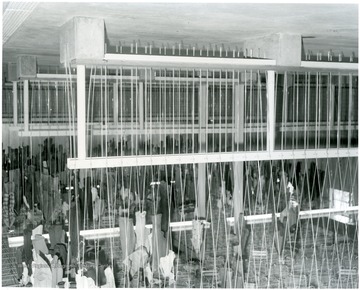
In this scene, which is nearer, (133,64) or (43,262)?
(133,64)

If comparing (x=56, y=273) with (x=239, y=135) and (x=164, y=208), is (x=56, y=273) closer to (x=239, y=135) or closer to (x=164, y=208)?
(x=164, y=208)

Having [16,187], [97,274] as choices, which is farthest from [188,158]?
[16,187]

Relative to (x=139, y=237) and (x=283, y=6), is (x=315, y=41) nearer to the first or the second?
(x=283, y=6)

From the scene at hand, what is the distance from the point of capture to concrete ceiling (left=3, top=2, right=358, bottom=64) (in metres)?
3.49

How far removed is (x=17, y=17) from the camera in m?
3.69

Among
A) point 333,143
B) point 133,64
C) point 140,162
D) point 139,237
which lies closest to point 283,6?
point 133,64

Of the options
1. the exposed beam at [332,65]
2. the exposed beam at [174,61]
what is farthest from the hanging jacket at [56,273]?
the exposed beam at [332,65]

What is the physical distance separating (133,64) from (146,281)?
6.71 ft

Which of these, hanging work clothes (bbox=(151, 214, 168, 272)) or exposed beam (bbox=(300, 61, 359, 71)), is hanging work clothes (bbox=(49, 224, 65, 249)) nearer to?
hanging work clothes (bbox=(151, 214, 168, 272))

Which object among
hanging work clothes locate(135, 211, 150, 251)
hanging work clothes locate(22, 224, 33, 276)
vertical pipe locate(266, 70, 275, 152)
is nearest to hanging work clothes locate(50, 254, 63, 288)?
hanging work clothes locate(22, 224, 33, 276)

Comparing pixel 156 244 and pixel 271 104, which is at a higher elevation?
pixel 271 104

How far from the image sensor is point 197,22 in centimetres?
413

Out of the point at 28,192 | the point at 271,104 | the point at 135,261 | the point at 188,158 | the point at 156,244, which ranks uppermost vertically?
the point at 271,104

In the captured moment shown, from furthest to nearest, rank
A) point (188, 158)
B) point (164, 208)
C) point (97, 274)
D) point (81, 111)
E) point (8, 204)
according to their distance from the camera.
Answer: point (8, 204), point (164, 208), point (97, 274), point (188, 158), point (81, 111)
